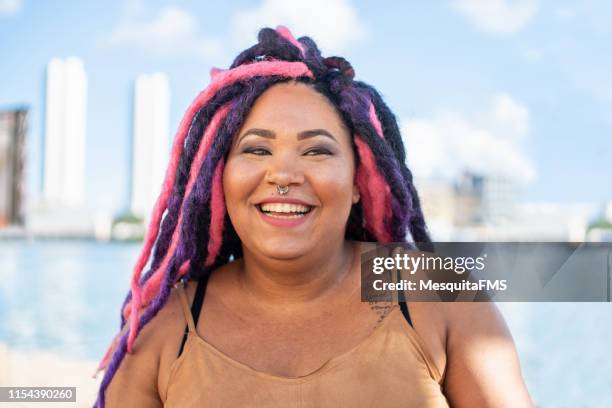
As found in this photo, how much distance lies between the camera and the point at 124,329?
5.48ft

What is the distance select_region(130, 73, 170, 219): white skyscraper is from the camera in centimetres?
5812

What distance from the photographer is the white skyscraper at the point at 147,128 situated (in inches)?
2288

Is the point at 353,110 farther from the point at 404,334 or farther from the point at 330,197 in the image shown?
the point at 404,334

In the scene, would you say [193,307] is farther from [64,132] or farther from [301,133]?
[64,132]

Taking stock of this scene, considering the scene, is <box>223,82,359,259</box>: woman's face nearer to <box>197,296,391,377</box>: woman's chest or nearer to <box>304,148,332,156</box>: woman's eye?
<box>304,148,332,156</box>: woman's eye

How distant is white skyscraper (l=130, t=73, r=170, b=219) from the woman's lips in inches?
2273

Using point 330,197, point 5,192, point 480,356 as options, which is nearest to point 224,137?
point 330,197

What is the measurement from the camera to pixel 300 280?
1658 mm

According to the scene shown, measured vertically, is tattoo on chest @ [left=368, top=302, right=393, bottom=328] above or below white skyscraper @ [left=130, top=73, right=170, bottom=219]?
below

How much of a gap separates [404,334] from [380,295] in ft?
0.37

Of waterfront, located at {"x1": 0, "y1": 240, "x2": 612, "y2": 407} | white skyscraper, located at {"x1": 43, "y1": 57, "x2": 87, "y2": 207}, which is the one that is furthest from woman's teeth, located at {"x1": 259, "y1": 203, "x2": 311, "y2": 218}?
white skyscraper, located at {"x1": 43, "y1": 57, "x2": 87, "y2": 207}

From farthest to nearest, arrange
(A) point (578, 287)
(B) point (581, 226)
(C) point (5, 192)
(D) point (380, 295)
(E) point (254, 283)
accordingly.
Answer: (B) point (581, 226)
(C) point (5, 192)
(A) point (578, 287)
(E) point (254, 283)
(D) point (380, 295)

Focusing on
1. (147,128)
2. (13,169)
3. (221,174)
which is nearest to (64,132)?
(147,128)

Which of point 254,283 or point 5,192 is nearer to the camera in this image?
point 254,283
